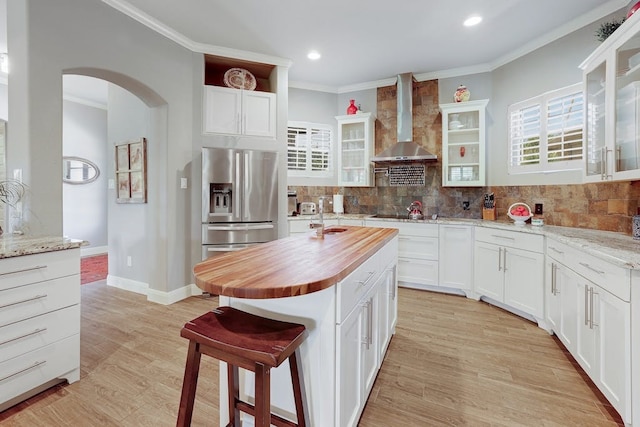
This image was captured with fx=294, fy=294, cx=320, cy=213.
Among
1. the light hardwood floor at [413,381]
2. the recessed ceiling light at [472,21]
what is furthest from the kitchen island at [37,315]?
the recessed ceiling light at [472,21]

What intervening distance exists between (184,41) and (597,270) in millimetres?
4219

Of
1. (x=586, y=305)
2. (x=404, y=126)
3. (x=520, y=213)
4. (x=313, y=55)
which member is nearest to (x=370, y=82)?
(x=404, y=126)

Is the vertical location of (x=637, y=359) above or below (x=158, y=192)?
below

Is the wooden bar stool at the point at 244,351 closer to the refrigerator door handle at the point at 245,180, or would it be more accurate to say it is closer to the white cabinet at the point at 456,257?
the refrigerator door handle at the point at 245,180

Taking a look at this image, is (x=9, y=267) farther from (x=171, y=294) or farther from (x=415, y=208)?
(x=415, y=208)

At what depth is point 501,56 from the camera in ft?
12.1

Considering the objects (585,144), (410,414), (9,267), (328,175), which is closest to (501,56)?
(585,144)

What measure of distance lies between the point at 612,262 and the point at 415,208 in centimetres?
257

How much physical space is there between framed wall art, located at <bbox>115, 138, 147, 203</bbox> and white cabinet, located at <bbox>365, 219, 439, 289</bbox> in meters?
2.94

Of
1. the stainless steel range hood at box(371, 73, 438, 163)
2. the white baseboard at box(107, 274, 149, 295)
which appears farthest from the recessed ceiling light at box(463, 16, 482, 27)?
the white baseboard at box(107, 274, 149, 295)

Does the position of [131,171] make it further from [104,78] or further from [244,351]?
[244,351]

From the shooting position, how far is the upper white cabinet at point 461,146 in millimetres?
3797

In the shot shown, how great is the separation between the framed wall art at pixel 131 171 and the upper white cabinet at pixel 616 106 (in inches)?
174

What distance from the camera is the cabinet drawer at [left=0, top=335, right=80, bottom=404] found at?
63.8 inches
